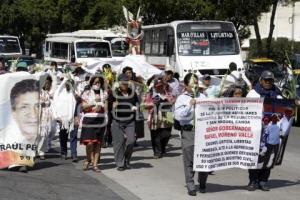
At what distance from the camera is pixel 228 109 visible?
32.8 ft

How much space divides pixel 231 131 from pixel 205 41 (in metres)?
15.6

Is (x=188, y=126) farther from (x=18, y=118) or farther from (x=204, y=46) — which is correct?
(x=204, y=46)

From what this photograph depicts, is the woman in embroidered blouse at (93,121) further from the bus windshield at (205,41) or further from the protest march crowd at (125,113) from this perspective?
the bus windshield at (205,41)

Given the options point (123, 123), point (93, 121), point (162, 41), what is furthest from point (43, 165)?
point (162, 41)

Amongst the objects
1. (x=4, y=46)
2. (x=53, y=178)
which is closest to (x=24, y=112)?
(x=53, y=178)

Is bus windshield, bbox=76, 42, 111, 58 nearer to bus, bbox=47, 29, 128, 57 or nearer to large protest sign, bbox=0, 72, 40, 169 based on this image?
bus, bbox=47, 29, 128, 57

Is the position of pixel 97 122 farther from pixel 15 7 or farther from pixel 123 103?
pixel 15 7

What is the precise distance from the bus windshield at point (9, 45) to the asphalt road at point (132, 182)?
26.9 meters

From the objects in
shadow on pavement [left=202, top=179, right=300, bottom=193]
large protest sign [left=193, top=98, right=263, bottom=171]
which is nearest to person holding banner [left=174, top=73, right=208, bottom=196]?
large protest sign [left=193, top=98, right=263, bottom=171]

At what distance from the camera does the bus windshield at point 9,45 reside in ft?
129

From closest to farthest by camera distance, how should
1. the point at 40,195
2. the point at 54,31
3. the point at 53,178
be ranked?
the point at 40,195 → the point at 53,178 → the point at 54,31

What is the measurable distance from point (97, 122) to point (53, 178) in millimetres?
1308

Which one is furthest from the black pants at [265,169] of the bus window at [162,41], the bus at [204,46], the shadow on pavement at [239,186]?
the bus window at [162,41]

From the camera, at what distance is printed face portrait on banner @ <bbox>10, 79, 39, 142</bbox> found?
11.7 m
